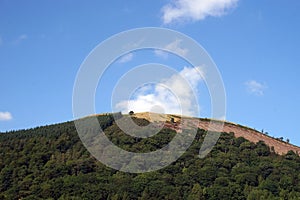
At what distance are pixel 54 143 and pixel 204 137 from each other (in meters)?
50.0

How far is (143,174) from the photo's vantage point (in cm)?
14075

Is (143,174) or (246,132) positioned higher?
(246,132)

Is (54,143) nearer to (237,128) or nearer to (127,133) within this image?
(127,133)

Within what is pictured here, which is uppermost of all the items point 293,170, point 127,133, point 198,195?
point 127,133

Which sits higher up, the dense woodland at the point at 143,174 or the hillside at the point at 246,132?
the hillside at the point at 246,132

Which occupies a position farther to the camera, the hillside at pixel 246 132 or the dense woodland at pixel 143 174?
the hillside at pixel 246 132

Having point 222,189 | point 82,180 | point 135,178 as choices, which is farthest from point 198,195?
point 82,180

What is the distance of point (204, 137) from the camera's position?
169000 millimetres

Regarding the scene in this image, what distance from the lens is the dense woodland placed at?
5118 inches

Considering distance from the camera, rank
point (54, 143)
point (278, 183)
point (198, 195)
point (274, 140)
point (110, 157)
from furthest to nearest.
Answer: point (274, 140), point (54, 143), point (110, 157), point (278, 183), point (198, 195)

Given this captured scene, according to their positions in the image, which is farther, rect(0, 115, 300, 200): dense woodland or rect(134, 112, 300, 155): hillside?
rect(134, 112, 300, 155): hillside

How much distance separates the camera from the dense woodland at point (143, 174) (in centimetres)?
13000

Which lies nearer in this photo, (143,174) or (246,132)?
(143,174)

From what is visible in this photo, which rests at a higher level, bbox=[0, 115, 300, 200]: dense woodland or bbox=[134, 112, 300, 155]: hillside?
bbox=[134, 112, 300, 155]: hillside
